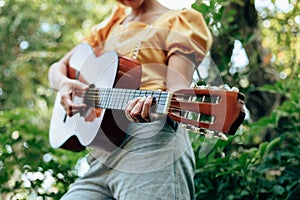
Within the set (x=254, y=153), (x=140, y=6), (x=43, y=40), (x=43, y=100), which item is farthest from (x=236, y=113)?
(x=43, y=40)

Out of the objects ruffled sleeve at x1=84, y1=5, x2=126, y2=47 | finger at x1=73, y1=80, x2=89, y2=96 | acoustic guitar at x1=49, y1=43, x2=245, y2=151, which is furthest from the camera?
ruffled sleeve at x1=84, y1=5, x2=126, y2=47

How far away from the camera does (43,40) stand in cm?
487

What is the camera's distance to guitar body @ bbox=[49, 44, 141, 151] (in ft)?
4.99

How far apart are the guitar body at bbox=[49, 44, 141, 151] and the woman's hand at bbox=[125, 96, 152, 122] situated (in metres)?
0.14

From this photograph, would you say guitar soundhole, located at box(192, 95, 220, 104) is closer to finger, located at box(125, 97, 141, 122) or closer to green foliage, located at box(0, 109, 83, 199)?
finger, located at box(125, 97, 141, 122)

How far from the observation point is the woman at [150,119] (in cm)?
143

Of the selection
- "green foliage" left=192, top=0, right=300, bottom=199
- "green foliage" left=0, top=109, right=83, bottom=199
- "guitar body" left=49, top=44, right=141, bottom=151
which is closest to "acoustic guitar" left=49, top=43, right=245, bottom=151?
"guitar body" left=49, top=44, right=141, bottom=151

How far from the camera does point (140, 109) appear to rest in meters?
1.34

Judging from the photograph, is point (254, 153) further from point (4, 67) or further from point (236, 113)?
point (4, 67)

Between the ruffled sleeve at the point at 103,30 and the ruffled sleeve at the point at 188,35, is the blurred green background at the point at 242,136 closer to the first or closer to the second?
the ruffled sleeve at the point at 188,35

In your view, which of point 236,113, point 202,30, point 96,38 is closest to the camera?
point 236,113

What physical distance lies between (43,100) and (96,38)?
110 inches

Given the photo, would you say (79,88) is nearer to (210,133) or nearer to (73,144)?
(73,144)

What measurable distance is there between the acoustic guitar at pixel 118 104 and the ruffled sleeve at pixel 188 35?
0.15m
